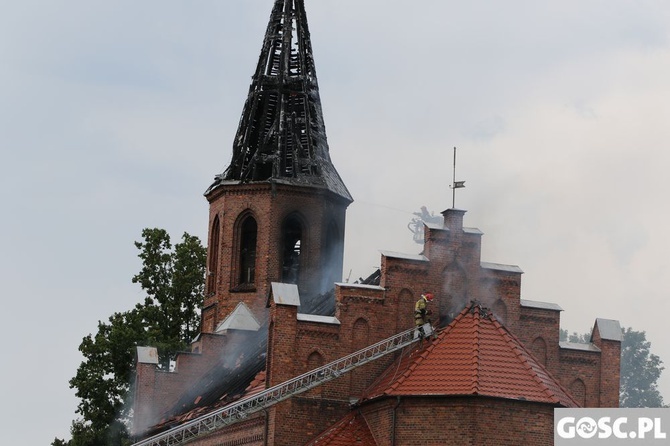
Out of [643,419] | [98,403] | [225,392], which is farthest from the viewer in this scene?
[98,403]

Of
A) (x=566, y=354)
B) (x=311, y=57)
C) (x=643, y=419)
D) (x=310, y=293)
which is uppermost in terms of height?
(x=311, y=57)

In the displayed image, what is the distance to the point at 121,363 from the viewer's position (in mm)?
55750

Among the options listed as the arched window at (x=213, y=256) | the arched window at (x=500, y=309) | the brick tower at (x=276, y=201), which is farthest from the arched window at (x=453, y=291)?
the arched window at (x=213, y=256)

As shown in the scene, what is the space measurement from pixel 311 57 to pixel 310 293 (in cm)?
844

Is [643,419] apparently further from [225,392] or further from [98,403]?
[98,403]

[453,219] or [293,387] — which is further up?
[453,219]

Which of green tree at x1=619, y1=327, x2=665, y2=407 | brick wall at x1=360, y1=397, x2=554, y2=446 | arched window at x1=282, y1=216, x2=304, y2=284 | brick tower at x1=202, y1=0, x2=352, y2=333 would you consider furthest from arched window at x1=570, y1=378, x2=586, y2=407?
green tree at x1=619, y1=327, x2=665, y2=407

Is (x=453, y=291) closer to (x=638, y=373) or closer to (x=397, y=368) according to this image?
(x=397, y=368)

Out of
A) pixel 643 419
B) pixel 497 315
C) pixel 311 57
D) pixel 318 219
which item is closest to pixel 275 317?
pixel 497 315

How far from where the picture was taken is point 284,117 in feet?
168

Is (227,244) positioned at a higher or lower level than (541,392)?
higher

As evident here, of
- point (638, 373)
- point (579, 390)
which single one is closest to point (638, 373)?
point (638, 373)

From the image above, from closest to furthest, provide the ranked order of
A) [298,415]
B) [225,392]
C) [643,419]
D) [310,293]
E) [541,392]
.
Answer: [643,419]
[541,392]
[298,415]
[225,392]
[310,293]

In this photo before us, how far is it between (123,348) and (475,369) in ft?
77.1
